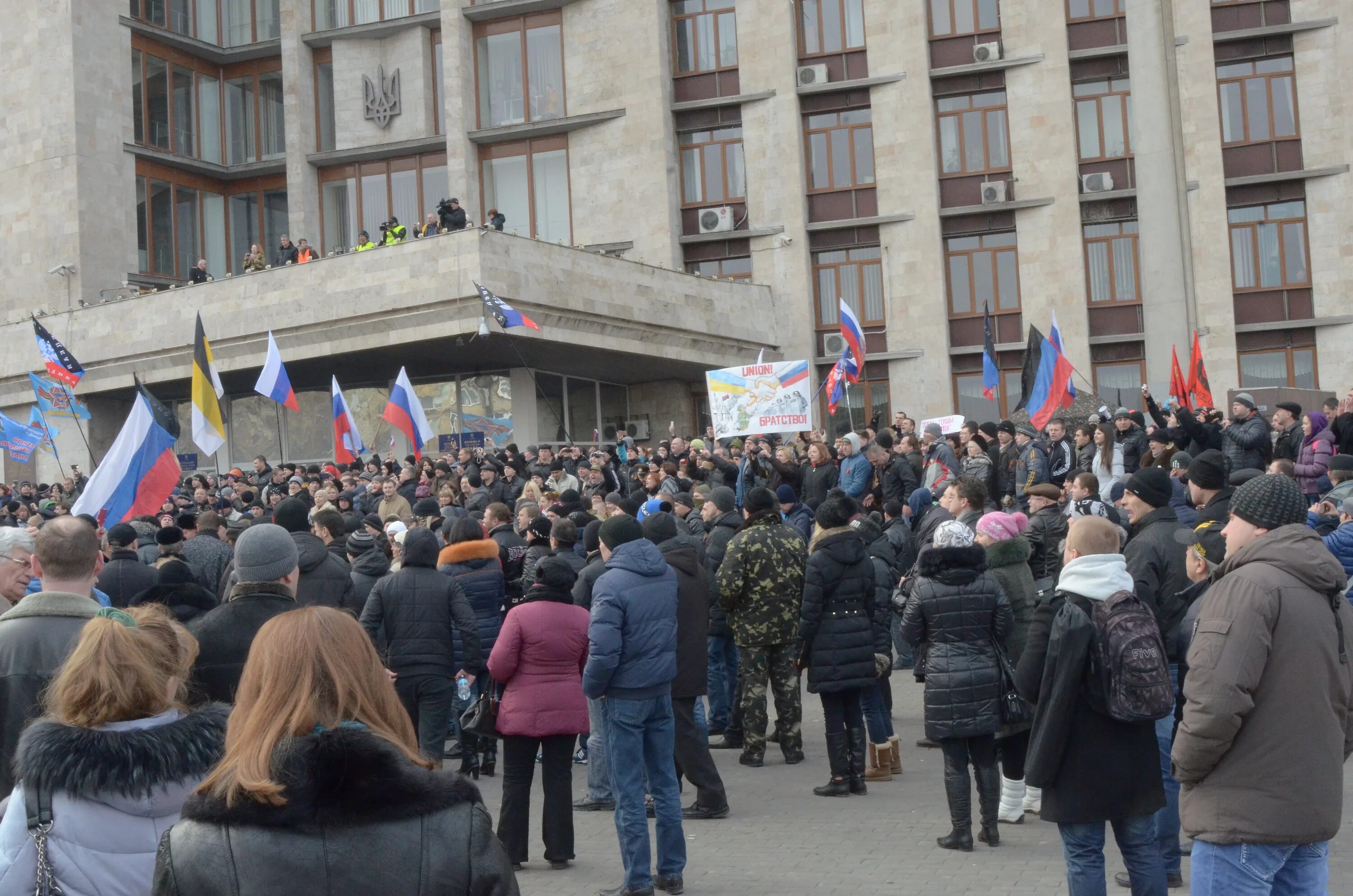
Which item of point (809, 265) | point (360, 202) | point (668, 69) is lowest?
point (809, 265)

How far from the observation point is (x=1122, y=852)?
5.39 m

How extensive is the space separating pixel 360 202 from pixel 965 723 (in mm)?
31276

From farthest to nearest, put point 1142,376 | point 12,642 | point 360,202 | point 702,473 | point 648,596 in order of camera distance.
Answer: point 360,202 < point 1142,376 < point 702,473 < point 648,596 < point 12,642

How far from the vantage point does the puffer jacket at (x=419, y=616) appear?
8.18m

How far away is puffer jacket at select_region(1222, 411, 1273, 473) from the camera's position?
1445 cm

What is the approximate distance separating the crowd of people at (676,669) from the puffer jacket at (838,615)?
0.07ft

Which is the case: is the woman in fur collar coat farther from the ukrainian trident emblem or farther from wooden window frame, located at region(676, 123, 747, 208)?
the ukrainian trident emblem

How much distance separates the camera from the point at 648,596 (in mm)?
6969

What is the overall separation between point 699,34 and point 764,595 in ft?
87.2

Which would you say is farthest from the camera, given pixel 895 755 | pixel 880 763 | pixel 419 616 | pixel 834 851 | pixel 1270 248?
pixel 1270 248

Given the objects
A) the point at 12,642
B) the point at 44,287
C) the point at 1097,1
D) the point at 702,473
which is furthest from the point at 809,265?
the point at 12,642

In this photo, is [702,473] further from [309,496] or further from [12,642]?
[12,642]

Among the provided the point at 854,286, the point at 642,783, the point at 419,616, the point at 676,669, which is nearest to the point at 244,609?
the point at 642,783

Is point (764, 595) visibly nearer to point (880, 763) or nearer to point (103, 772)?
point (880, 763)
